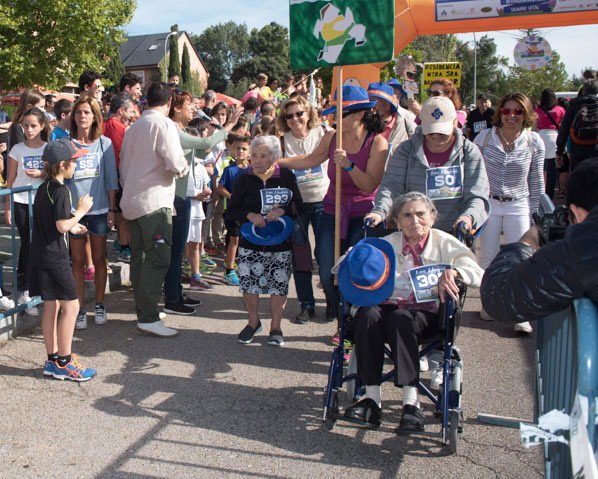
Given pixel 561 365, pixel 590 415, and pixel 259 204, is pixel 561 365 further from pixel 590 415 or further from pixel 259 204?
pixel 259 204

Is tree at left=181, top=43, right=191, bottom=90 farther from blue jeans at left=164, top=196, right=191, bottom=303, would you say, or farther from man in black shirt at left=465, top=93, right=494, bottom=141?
blue jeans at left=164, top=196, right=191, bottom=303

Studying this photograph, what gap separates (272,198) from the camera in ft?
17.0

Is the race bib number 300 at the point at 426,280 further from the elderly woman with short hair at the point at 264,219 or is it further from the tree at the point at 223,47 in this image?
the tree at the point at 223,47

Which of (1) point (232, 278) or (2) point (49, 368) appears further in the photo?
(1) point (232, 278)

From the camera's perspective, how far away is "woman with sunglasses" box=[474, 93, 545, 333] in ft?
18.4

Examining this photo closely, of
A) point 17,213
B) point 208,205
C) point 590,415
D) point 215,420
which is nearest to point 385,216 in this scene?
point 215,420

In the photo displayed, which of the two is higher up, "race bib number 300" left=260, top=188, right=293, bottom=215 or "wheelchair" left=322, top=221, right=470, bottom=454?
"race bib number 300" left=260, top=188, right=293, bottom=215

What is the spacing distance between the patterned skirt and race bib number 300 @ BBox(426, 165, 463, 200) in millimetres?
1513

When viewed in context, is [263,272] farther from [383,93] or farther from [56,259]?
[383,93]

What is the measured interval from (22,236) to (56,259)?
5.05 feet

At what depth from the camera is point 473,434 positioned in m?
3.64

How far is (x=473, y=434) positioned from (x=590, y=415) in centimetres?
215

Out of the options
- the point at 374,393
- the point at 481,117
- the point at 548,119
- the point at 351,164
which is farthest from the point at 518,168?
the point at 548,119

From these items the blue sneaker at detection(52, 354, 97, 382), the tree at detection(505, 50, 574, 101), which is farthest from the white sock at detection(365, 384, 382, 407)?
the tree at detection(505, 50, 574, 101)
